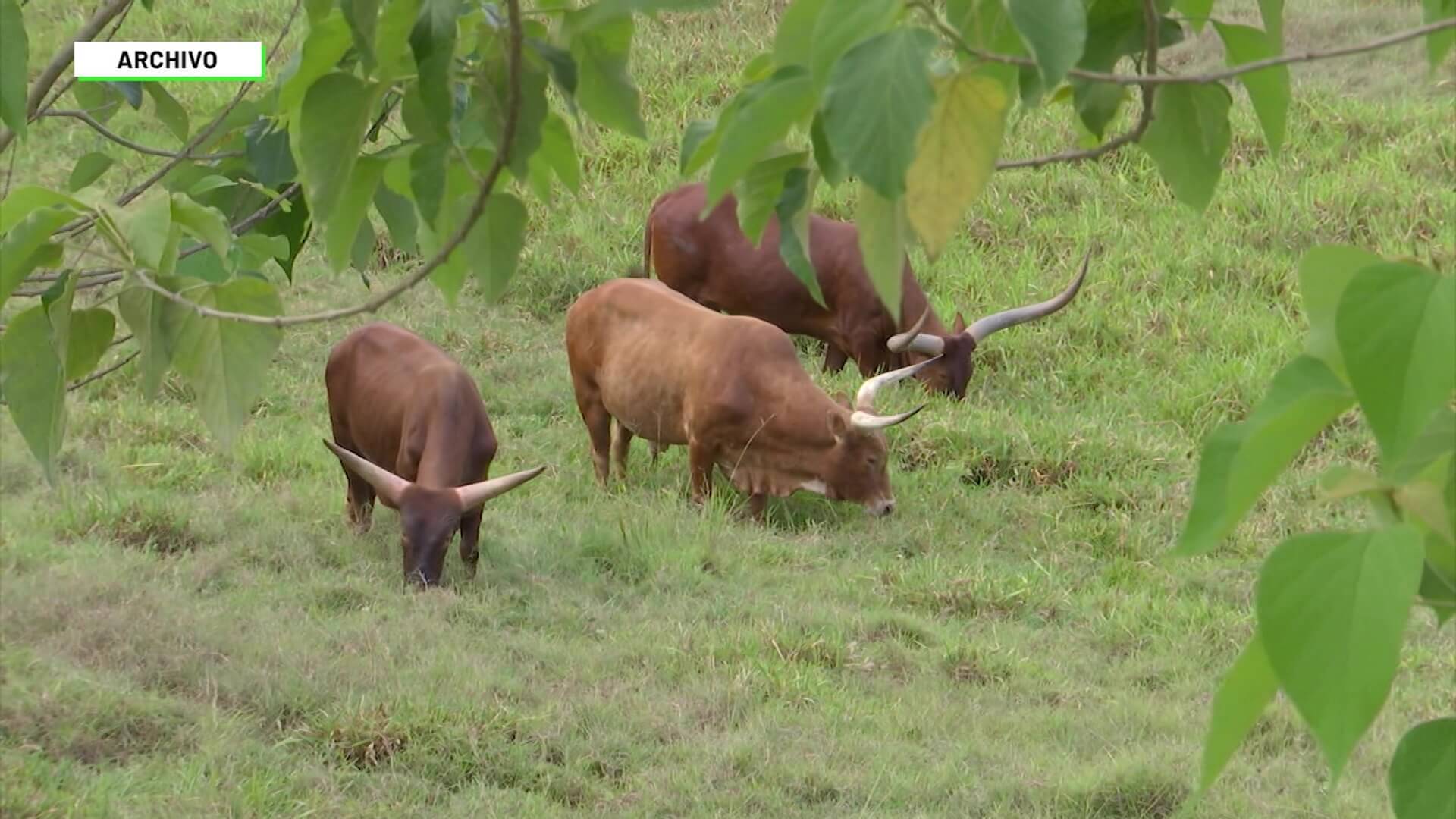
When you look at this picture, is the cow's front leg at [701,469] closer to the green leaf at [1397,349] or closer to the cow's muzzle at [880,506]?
the cow's muzzle at [880,506]

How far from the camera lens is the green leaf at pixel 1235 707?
0.84 metres

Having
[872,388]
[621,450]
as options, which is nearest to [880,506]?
[872,388]

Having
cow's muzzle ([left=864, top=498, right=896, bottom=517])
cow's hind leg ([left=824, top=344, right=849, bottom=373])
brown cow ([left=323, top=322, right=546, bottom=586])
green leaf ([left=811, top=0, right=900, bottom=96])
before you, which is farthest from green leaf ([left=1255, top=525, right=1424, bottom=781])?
cow's hind leg ([left=824, top=344, right=849, bottom=373])

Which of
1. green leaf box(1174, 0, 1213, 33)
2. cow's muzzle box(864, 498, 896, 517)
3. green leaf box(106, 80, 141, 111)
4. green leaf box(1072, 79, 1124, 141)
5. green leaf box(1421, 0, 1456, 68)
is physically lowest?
cow's muzzle box(864, 498, 896, 517)

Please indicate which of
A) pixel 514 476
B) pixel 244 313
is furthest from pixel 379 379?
pixel 244 313

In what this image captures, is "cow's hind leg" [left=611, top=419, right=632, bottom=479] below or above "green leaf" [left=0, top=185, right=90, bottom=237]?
below

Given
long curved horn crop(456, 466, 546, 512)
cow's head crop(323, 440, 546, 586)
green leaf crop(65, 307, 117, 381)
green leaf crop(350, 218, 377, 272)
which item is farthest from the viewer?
long curved horn crop(456, 466, 546, 512)

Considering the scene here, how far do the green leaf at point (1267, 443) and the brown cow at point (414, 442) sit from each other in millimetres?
4436

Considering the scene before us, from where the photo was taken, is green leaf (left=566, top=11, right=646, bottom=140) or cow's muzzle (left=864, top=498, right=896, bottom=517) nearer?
green leaf (left=566, top=11, right=646, bottom=140)

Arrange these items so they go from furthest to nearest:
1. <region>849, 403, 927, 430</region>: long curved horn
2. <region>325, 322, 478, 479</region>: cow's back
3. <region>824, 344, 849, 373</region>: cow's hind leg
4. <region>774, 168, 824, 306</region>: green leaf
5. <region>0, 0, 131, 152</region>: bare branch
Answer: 1. <region>824, 344, 849, 373</region>: cow's hind leg
2. <region>849, 403, 927, 430</region>: long curved horn
3. <region>325, 322, 478, 479</region>: cow's back
4. <region>0, 0, 131, 152</region>: bare branch
5. <region>774, 168, 824, 306</region>: green leaf

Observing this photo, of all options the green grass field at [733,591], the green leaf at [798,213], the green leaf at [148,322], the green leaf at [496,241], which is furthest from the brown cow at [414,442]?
the green leaf at [798,213]

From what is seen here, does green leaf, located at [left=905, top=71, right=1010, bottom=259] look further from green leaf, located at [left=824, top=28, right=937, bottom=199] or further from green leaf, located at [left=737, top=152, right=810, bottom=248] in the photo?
green leaf, located at [left=737, top=152, right=810, bottom=248]

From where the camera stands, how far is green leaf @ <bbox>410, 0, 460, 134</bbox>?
3.33ft

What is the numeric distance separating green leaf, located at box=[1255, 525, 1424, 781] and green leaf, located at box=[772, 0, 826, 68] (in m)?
0.37
